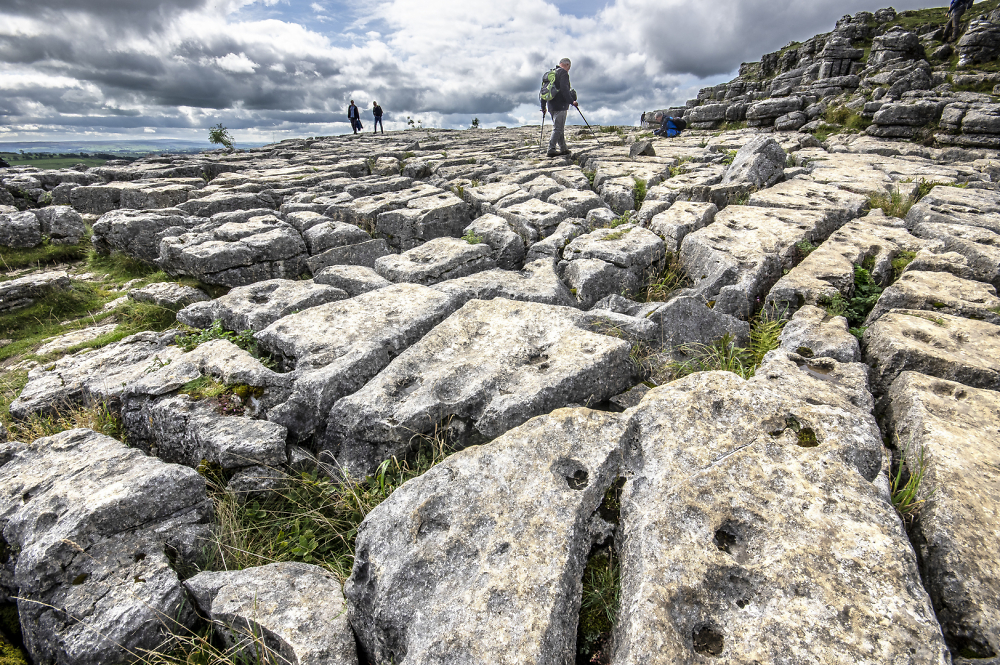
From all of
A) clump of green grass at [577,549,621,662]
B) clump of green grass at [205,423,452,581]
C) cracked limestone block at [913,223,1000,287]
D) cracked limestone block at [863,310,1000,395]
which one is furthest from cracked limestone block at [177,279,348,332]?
cracked limestone block at [913,223,1000,287]

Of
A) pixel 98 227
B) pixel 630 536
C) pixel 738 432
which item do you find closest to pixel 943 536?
pixel 738 432

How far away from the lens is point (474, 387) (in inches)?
165

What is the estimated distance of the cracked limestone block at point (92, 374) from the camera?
16.3 feet

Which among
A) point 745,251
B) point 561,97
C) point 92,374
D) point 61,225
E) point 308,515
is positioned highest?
point 561,97

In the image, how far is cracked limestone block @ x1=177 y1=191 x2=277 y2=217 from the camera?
10.2m

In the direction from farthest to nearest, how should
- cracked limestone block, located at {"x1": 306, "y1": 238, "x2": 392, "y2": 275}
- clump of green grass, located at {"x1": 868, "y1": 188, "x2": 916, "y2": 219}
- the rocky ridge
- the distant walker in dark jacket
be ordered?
the distant walker in dark jacket, clump of green grass, located at {"x1": 868, "y1": 188, "x2": 916, "y2": 219}, cracked limestone block, located at {"x1": 306, "y1": 238, "x2": 392, "y2": 275}, the rocky ridge

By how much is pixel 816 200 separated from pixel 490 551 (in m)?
9.10

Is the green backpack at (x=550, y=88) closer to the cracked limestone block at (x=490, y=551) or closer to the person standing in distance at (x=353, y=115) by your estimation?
the cracked limestone block at (x=490, y=551)

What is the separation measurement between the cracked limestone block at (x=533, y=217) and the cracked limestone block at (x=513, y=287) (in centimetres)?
192

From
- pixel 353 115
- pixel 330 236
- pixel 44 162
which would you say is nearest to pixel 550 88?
pixel 330 236

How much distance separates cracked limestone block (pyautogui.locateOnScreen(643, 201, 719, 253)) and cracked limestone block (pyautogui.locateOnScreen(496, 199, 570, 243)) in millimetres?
1883

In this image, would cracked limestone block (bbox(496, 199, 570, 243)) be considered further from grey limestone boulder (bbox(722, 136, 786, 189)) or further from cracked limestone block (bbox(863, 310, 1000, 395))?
cracked limestone block (bbox(863, 310, 1000, 395))

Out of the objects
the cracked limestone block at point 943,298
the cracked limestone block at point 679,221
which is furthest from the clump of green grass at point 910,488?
the cracked limestone block at point 679,221

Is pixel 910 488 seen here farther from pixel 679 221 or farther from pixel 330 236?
pixel 330 236
